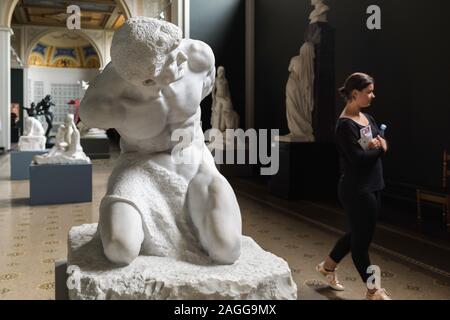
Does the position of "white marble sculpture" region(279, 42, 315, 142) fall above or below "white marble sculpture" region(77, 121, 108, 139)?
above

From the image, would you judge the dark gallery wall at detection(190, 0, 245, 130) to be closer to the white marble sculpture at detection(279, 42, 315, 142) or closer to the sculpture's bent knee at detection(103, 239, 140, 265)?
the white marble sculpture at detection(279, 42, 315, 142)

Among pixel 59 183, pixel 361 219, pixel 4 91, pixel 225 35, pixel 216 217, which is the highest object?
pixel 225 35

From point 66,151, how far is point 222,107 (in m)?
4.82

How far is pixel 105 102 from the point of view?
6.58 feet

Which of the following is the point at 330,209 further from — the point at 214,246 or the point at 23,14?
the point at 23,14

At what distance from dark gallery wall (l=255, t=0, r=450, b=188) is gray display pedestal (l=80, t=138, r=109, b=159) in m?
9.47

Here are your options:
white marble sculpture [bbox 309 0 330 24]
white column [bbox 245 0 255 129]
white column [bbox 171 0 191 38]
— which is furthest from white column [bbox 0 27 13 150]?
white marble sculpture [bbox 309 0 330 24]

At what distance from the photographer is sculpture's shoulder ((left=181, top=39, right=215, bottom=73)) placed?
2191 mm

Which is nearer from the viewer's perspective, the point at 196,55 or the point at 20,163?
the point at 196,55

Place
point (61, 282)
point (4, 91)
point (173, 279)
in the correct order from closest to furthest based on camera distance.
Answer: point (173, 279) < point (61, 282) < point (4, 91)

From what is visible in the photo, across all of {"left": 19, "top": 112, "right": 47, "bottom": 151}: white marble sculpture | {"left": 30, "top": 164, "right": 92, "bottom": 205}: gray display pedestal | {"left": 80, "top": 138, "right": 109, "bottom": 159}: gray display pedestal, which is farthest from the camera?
{"left": 80, "top": 138, "right": 109, "bottom": 159}: gray display pedestal

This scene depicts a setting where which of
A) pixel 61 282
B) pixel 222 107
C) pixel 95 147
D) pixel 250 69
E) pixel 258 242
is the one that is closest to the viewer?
pixel 61 282

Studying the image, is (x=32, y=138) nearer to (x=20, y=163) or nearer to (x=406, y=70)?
(x=20, y=163)

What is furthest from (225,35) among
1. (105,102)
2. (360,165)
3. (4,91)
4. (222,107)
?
(105,102)
